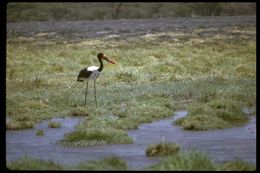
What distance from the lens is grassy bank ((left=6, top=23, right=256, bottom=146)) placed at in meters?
14.6

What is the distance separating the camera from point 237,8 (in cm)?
9662

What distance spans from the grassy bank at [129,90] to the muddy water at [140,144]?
0.38m

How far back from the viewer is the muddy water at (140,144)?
11.2m

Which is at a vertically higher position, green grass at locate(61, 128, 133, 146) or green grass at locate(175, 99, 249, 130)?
green grass at locate(175, 99, 249, 130)

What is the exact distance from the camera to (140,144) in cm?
1249

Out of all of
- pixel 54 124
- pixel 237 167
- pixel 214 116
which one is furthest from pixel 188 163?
pixel 54 124

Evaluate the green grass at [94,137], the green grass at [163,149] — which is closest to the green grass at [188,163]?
the green grass at [163,149]

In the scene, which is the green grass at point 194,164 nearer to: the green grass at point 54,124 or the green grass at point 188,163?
the green grass at point 188,163

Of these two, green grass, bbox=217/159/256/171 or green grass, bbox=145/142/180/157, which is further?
green grass, bbox=145/142/180/157

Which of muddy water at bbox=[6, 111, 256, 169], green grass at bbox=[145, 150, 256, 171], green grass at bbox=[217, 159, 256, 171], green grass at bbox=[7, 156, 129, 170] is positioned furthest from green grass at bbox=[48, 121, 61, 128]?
green grass at bbox=[217, 159, 256, 171]

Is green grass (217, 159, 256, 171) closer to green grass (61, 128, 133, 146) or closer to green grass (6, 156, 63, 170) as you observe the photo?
green grass (6, 156, 63, 170)

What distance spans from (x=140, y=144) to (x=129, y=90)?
A: 25.4 feet

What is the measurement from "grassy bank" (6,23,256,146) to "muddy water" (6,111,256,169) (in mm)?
381
